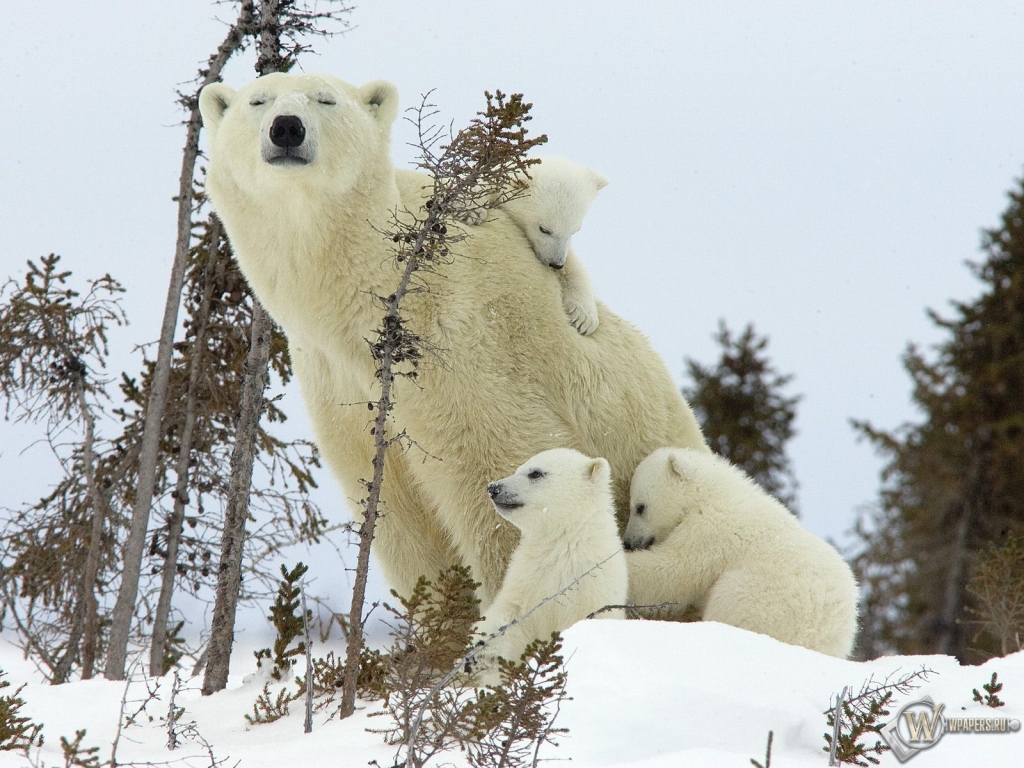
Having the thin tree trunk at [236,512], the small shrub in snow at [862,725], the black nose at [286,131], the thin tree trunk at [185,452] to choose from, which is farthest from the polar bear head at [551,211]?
the thin tree trunk at [185,452]

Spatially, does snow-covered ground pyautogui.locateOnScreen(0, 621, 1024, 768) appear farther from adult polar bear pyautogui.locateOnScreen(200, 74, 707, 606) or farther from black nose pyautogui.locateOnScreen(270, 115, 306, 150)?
black nose pyautogui.locateOnScreen(270, 115, 306, 150)

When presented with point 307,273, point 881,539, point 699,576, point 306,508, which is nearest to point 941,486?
point 881,539

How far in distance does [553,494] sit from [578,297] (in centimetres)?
144

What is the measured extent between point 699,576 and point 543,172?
96.9 inches

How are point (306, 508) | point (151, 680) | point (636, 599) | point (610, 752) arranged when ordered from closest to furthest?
point (610, 752)
point (636, 599)
point (151, 680)
point (306, 508)

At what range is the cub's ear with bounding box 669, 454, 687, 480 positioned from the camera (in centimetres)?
556

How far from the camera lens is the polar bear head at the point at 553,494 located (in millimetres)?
4832

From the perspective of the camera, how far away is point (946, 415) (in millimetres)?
18203

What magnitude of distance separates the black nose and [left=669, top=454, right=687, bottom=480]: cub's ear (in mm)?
2524

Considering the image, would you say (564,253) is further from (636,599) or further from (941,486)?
(941,486)

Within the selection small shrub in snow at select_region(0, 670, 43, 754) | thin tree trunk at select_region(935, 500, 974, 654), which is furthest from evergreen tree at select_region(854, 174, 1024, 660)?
small shrub in snow at select_region(0, 670, 43, 754)

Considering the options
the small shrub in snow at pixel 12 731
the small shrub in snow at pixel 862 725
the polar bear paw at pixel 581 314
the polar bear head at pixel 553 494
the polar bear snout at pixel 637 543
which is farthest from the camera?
the polar bear paw at pixel 581 314

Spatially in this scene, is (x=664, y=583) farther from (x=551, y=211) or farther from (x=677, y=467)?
(x=551, y=211)

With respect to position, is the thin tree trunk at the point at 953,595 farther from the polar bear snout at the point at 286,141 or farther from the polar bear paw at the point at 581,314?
the polar bear snout at the point at 286,141
